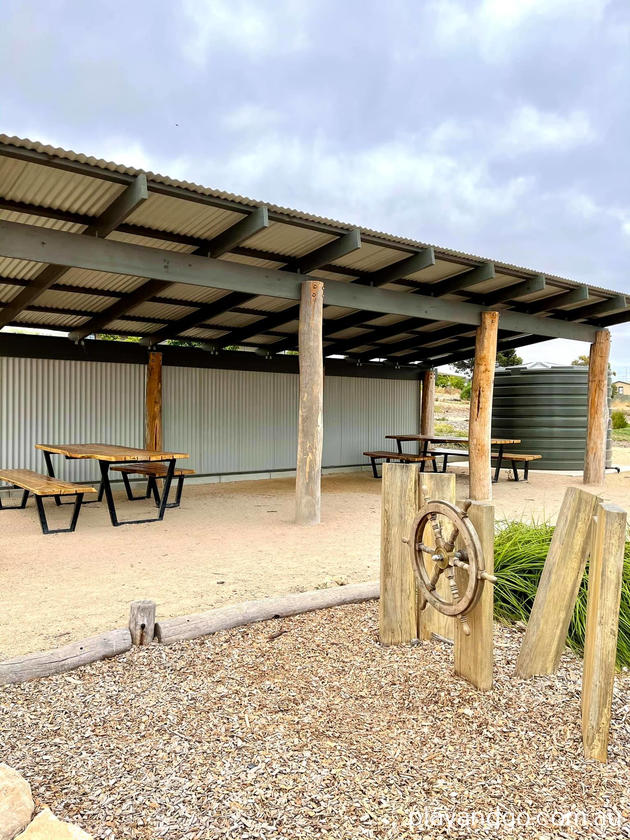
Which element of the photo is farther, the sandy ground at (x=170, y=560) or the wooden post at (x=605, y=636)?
the sandy ground at (x=170, y=560)

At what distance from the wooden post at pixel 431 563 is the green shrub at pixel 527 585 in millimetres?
439

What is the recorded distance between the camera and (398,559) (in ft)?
10.3

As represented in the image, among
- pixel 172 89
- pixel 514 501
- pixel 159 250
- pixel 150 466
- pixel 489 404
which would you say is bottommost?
pixel 514 501

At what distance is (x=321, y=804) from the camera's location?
1812 mm

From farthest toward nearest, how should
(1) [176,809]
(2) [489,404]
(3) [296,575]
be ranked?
(2) [489,404] < (3) [296,575] < (1) [176,809]

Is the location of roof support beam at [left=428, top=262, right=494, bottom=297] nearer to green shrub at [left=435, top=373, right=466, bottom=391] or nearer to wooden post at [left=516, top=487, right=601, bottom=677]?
wooden post at [left=516, top=487, right=601, bottom=677]

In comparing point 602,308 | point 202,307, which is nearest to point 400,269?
point 202,307

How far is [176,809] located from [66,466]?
8687 mm

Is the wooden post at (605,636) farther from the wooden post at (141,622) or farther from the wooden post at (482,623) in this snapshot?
the wooden post at (141,622)

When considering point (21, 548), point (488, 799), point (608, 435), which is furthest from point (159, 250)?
point (608, 435)

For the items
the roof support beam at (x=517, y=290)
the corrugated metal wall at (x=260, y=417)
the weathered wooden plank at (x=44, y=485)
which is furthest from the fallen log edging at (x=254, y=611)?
the corrugated metal wall at (x=260, y=417)

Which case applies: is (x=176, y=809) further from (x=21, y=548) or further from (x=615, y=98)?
(x=615, y=98)

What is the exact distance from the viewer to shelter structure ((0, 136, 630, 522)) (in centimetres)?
539

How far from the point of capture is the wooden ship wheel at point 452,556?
249 cm
